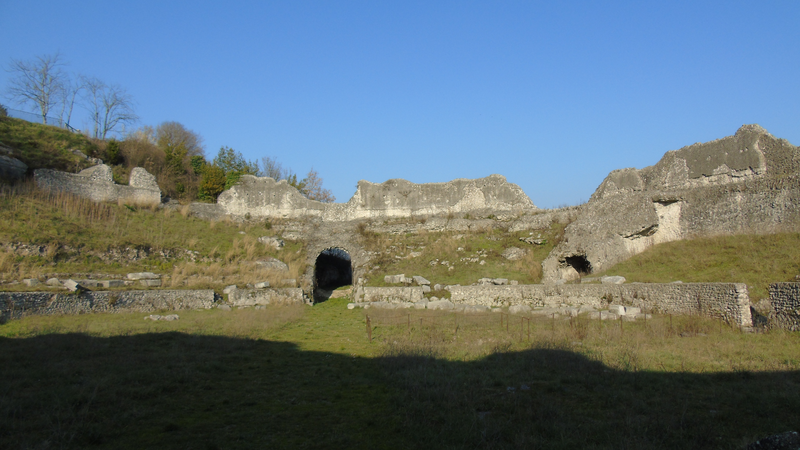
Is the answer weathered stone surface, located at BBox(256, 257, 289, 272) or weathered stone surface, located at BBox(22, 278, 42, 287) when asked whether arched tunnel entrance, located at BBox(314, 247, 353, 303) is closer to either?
weathered stone surface, located at BBox(256, 257, 289, 272)

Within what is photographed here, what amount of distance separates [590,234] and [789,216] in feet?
21.7

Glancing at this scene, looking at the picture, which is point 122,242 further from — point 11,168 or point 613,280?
point 613,280

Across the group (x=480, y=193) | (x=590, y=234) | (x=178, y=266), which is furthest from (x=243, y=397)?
(x=480, y=193)

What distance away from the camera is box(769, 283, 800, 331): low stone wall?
9133 mm

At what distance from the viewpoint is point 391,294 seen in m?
19.4

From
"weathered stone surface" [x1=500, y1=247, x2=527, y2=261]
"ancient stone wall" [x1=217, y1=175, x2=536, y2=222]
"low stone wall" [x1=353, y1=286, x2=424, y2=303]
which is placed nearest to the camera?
"low stone wall" [x1=353, y1=286, x2=424, y2=303]

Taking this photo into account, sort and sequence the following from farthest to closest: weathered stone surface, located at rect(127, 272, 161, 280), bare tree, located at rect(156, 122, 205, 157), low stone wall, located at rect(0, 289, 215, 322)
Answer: bare tree, located at rect(156, 122, 205, 157), weathered stone surface, located at rect(127, 272, 161, 280), low stone wall, located at rect(0, 289, 215, 322)

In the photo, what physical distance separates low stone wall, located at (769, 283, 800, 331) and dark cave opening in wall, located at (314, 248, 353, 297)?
2231cm

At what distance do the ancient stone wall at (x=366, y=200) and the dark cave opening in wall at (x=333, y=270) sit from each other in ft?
10.1

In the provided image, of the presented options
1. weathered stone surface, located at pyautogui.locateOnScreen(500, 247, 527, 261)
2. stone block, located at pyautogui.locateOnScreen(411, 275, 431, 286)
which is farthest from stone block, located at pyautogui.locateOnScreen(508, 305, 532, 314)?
weathered stone surface, located at pyautogui.locateOnScreen(500, 247, 527, 261)

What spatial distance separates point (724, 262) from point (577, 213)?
27.8ft

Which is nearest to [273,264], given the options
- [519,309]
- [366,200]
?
[366,200]

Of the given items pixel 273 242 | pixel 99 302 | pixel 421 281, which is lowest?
pixel 99 302

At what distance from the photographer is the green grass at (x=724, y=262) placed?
1193cm
